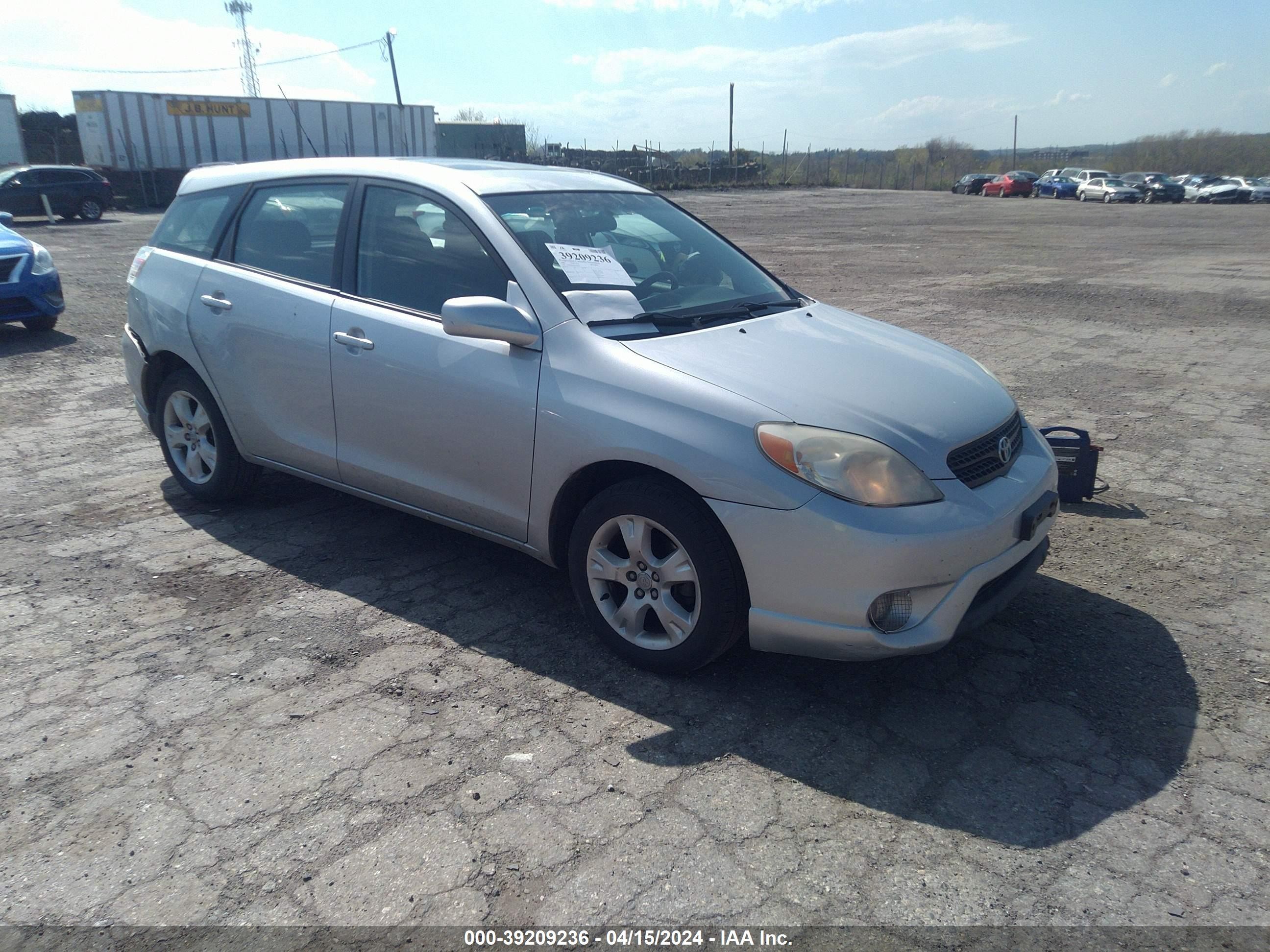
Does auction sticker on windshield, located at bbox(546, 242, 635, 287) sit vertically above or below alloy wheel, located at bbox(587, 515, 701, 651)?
above

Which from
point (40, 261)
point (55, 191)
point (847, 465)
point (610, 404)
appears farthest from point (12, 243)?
point (55, 191)

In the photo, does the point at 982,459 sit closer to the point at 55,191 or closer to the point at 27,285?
the point at 27,285

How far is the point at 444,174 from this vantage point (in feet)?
13.0

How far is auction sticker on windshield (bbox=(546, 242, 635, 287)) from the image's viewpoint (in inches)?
143

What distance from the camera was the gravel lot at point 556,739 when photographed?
2.37 metres

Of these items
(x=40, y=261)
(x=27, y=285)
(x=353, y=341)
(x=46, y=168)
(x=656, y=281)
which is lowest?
(x=27, y=285)

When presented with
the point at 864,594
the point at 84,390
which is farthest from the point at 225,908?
the point at 84,390

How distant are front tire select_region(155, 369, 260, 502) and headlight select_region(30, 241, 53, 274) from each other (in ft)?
20.5

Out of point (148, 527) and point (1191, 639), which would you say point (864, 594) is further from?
point (148, 527)

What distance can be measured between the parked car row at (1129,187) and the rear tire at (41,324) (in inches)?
1765

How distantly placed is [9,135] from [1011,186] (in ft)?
154

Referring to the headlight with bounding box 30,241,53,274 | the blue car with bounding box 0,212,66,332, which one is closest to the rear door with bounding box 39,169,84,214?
the blue car with bounding box 0,212,66,332

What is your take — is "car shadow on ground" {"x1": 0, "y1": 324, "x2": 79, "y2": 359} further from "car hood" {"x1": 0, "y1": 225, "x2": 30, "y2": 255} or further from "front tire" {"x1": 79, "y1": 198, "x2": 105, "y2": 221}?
"front tire" {"x1": 79, "y1": 198, "x2": 105, "y2": 221}

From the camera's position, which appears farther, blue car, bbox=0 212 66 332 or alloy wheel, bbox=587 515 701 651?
blue car, bbox=0 212 66 332
